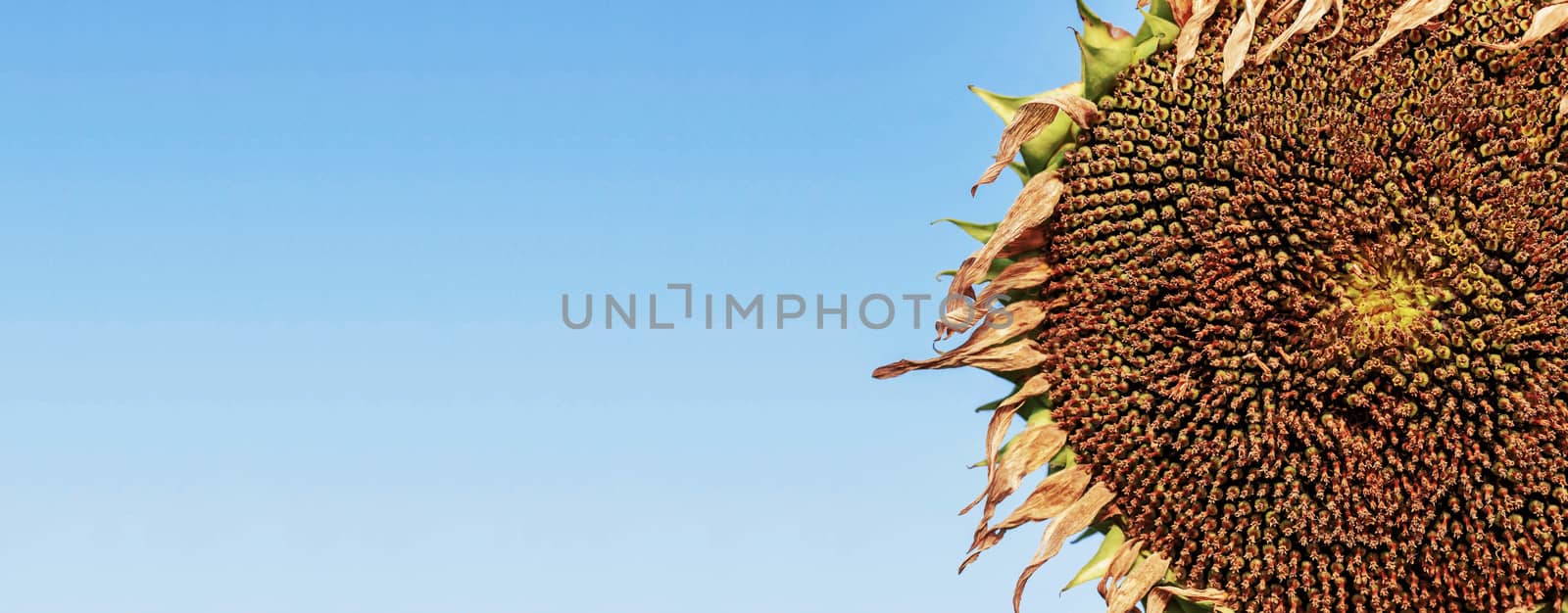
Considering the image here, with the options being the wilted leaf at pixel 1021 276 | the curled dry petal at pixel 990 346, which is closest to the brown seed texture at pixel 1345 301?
the wilted leaf at pixel 1021 276

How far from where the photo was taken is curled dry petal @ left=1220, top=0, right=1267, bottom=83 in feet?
21.0

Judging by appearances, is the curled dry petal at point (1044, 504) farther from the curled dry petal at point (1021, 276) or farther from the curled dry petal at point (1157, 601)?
the curled dry petal at point (1021, 276)

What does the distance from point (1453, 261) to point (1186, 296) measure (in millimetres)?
1040

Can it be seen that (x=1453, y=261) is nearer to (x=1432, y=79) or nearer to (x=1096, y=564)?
(x=1432, y=79)

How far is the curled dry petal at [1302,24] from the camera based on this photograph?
20.9 feet

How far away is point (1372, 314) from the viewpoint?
6242mm

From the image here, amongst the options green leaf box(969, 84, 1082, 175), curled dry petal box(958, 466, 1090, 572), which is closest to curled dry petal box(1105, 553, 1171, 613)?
curled dry petal box(958, 466, 1090, 572)

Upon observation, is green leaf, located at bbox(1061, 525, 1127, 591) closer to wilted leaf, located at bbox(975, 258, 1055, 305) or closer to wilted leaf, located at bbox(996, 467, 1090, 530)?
wilted leaf, located at bbox(996, 467, 1090, 530)

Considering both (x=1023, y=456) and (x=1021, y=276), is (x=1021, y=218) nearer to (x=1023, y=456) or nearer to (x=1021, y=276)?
(x=1021, y=276)

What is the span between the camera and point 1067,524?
6898mm

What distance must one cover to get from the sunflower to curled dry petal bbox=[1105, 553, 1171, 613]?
66 mm

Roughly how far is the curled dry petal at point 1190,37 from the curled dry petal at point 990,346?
118cm

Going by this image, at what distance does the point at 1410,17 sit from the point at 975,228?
1990 mm

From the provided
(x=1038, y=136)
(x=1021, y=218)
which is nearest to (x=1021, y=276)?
(x=1021, y=218)
